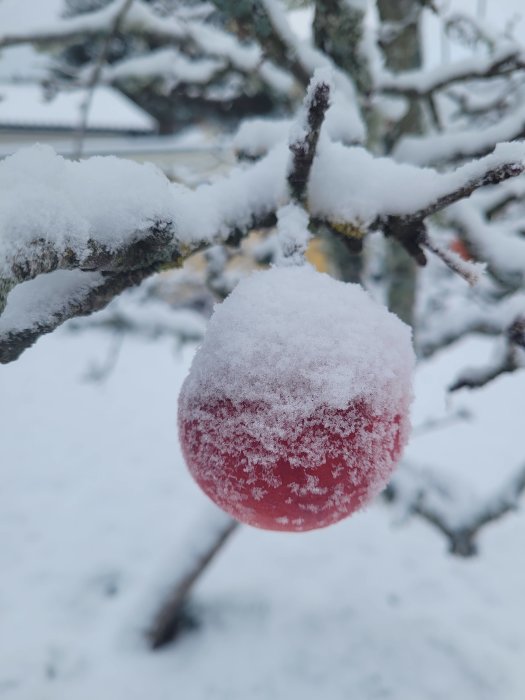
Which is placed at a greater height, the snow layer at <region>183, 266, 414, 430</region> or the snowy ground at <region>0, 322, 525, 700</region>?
the snow layer at <region>183, 266, 414, 430</region>

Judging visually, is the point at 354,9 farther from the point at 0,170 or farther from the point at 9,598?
the point at 9,598

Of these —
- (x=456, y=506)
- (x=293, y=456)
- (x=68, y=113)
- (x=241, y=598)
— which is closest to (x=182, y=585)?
(x=241, y=598)

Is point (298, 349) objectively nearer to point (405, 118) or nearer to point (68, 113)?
point (405, 118)

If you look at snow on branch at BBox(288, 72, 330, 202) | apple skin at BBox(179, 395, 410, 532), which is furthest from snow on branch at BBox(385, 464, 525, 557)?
Answer: snow on branch at BBox(288, 72, 330, 202)

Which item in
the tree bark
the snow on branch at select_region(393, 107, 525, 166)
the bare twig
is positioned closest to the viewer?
the snow on branch at select_region(393, 107, 525, 166)

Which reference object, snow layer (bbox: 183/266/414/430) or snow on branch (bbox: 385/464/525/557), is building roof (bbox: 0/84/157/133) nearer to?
snow on branch (bbox: 385/464/525/557)

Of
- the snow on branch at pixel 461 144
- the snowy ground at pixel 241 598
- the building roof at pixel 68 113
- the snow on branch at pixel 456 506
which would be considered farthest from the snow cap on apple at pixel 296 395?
the building roof at pixel 68 113
